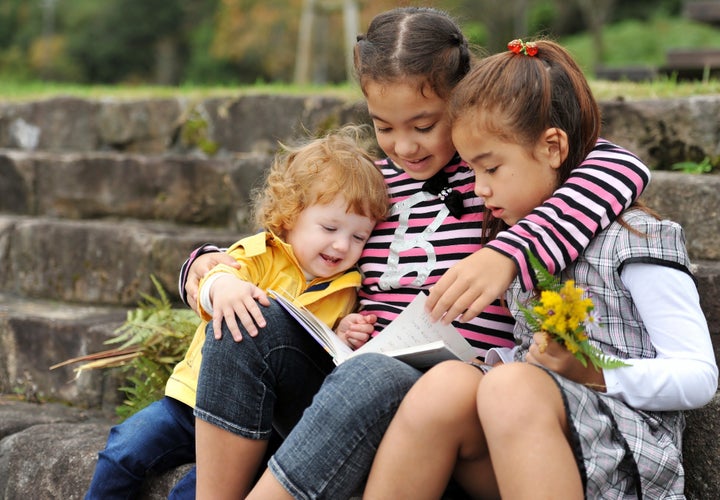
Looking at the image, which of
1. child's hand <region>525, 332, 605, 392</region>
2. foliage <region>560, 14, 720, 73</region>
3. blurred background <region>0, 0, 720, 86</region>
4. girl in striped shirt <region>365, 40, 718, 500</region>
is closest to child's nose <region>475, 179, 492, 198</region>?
girl in striped shirt <region>365, 40, 718, 500</region>

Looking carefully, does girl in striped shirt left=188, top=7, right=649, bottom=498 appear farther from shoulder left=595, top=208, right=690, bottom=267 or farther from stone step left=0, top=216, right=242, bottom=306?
stone step left=0, top=216, right=242, bottom=306

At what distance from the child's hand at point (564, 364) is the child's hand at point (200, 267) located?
851 mm

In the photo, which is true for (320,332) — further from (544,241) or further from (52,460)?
(52,460)

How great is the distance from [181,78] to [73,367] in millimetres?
25347

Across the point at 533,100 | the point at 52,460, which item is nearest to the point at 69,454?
the point at 52,460

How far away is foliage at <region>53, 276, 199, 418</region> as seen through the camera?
9.19ft

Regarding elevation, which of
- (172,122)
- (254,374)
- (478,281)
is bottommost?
(172,122)

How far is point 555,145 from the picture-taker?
193 centimetres

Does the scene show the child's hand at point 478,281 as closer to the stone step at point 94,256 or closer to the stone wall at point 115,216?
the stone wall at point 115,216

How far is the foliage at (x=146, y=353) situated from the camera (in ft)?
9.19

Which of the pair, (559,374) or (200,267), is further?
(200,267)

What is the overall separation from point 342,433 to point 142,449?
74 cm

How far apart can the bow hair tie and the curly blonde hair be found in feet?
0.40

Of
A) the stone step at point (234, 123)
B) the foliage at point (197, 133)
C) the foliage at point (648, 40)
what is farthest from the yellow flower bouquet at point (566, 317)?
the foliage at point (648, 40)
